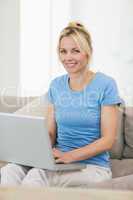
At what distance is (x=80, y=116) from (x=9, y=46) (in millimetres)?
2368

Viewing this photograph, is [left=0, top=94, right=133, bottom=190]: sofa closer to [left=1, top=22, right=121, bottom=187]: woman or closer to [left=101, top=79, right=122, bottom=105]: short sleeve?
[left=1, top=22, right=121, bottom=187]: woman

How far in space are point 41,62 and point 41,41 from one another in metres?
0.21

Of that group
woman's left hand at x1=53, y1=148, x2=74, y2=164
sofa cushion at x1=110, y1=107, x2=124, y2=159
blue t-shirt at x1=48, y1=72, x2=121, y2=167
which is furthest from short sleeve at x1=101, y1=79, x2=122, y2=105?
sofa cushion at x1=110, y1=107, x2=124, y2=159

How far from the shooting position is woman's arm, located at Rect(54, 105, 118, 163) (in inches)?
67.2

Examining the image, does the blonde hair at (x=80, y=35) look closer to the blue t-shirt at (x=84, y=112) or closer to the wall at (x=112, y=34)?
the blue t-shirt at (x=84, y=112)

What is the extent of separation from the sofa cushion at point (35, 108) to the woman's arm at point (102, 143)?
64 centimetres

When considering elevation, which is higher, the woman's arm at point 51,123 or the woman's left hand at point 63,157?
the woman's arm at point 51,123

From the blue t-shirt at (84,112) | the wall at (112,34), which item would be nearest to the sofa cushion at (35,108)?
the blue t-shirt at (84,112)

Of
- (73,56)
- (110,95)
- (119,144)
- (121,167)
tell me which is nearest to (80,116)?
(110,95)

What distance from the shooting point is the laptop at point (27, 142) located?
4.97ft

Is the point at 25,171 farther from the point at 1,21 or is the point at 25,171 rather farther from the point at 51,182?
the point at 1,21

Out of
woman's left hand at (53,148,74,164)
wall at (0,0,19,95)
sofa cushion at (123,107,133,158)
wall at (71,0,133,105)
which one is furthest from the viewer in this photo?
wall at (0,0,19,95)

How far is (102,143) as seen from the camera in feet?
5.68

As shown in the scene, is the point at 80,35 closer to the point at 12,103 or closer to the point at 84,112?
the point at 84,112
